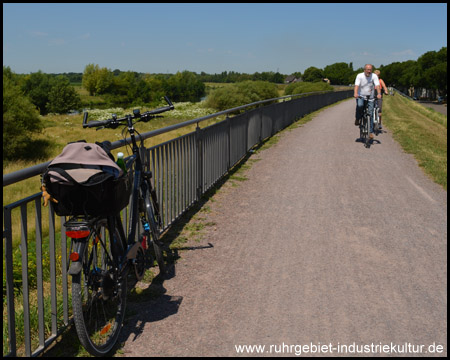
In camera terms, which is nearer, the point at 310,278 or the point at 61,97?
the point at 310,278

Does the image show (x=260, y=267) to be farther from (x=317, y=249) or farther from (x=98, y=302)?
(x=98, y=302)

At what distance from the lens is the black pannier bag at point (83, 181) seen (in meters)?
3.01

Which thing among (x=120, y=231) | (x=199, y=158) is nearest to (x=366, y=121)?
(x=199, y=158)

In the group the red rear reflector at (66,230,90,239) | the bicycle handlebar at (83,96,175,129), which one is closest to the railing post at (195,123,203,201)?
the bicycle handlebar at (83,96,175,129)

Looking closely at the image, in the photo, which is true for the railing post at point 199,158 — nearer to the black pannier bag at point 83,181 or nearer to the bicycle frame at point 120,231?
the bicycle frame at point 120,231

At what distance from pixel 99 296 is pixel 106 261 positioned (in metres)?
0.28

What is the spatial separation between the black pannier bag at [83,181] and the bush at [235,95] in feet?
279

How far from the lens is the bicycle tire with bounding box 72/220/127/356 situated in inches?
121

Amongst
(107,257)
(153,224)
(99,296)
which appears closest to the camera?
(99,296)

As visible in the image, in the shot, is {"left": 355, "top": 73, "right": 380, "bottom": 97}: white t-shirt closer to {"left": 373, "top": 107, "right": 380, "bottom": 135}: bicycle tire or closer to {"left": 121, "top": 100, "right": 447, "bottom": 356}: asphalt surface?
{"left": 373, "top": 107, "right": 380, "bottom": 135}: bicycle tire

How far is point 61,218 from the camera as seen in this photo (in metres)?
3.68

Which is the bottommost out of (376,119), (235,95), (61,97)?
(376,119)

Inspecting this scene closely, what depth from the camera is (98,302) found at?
3.65 meters

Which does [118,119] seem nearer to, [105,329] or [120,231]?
[120,231]
